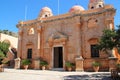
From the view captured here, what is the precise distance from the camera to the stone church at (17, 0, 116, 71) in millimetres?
19234

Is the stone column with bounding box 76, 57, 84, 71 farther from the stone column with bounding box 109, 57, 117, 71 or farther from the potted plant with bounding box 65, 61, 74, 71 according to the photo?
the stone column with bounding box 109, 57, 117, 71

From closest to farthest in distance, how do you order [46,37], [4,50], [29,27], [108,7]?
1. [4,50]
2. [108,7]
3. [46,37]
4. [29,27]

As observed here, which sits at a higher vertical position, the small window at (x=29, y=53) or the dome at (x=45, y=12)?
the dome at (x=45, y=12)

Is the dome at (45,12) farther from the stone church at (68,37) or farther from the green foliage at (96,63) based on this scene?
the green foliage at (96,63)

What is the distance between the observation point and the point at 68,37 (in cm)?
2111

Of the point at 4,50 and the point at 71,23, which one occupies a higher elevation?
the point at 71,23

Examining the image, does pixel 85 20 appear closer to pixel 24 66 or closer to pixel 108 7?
pixel 108 7

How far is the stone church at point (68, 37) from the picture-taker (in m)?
19.2

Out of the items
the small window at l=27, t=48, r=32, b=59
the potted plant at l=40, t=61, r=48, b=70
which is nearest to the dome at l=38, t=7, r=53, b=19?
the small window at l=27, t=48, r=32, b=59

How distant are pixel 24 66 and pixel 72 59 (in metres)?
6.97

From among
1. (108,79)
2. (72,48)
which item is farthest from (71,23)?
(108,79)

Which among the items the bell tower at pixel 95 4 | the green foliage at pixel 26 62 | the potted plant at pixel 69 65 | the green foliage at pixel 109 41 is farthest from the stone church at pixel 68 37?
the bell tower at pixel 95 4

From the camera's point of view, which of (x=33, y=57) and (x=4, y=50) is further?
(x=33, y=57)

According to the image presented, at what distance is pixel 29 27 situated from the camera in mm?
24953
